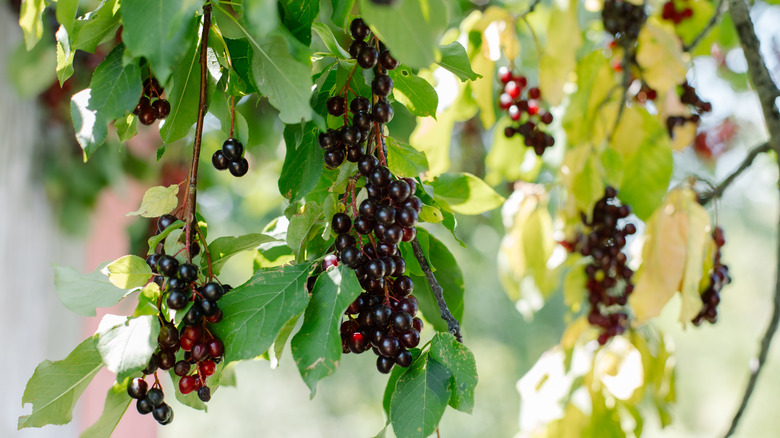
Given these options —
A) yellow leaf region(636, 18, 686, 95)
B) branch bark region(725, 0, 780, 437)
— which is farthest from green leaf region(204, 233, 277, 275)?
branch bark region(725, 0, 780, 437)

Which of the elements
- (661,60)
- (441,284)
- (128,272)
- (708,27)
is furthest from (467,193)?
(708,27)

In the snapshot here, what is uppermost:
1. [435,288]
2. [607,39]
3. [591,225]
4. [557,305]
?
[557,305]

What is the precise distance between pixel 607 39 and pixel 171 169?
1570mm

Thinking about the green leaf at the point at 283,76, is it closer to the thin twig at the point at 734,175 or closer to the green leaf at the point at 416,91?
the green leaf at the point at 416,91

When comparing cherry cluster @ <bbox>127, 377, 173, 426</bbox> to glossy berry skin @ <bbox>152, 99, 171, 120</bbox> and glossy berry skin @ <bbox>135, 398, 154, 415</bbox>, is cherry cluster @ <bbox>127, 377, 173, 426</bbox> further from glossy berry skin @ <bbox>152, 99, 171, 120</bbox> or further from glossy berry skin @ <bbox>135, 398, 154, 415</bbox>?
glossy berry skin @ <bbox>152, 99, 171, 120</bbox>

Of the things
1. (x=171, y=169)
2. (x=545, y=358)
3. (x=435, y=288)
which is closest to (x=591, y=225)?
(x=545, y=358)

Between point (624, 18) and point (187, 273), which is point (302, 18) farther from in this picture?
point (624, 18)

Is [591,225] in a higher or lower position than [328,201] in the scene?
higher

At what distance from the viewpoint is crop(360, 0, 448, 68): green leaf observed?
0.31 meters

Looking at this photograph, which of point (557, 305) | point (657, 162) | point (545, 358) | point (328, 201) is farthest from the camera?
point (557, 305)

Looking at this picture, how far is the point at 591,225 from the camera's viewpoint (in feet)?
2.98

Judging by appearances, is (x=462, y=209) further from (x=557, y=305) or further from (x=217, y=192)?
(x=557, y=305)

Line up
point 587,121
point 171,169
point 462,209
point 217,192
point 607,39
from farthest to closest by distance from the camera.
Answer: point 217,192
point 171,169
point 607,39
point 587,121
point 462,209

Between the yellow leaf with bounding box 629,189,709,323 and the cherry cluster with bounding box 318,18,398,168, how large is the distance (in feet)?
1.55
